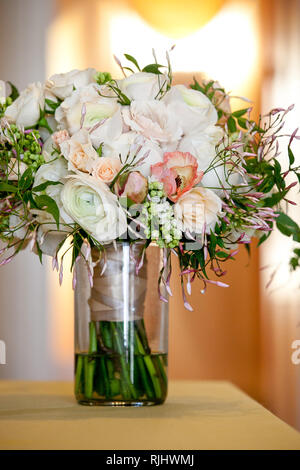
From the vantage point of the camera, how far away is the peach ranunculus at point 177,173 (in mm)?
756

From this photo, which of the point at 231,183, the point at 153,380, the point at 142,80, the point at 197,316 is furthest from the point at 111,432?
the point at 197,316

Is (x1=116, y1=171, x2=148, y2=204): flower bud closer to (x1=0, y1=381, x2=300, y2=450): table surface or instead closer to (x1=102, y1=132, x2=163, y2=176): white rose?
(x1=102, y1=132, x2=163, y2=176): white rose

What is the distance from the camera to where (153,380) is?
879 mm

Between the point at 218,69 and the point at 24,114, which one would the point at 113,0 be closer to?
the point at 218,69

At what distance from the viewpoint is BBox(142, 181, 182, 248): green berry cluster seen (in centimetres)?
74

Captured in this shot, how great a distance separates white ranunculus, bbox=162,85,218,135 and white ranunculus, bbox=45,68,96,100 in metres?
0.12

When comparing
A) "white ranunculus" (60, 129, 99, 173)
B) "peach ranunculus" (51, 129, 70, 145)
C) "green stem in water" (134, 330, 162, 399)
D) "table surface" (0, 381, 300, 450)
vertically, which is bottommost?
"table surface" (0, 381, 300, 450)

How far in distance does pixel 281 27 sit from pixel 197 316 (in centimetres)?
117

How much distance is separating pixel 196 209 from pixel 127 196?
0.08 m

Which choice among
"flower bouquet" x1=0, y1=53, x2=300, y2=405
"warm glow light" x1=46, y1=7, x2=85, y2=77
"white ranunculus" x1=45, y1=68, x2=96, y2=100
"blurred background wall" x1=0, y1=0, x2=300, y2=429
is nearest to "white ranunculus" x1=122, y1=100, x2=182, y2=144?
"flower bouquet" x1=0, y1=53, x2=300, y2=405

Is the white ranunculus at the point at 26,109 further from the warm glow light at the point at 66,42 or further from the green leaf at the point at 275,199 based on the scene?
the warm glow light at the point at 66,42

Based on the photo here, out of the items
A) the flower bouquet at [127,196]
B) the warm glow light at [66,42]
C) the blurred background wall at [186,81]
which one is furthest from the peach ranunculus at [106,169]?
the warm glow light at [66,42]

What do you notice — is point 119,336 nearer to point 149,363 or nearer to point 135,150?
point 149,363

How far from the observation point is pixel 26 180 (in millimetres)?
803
